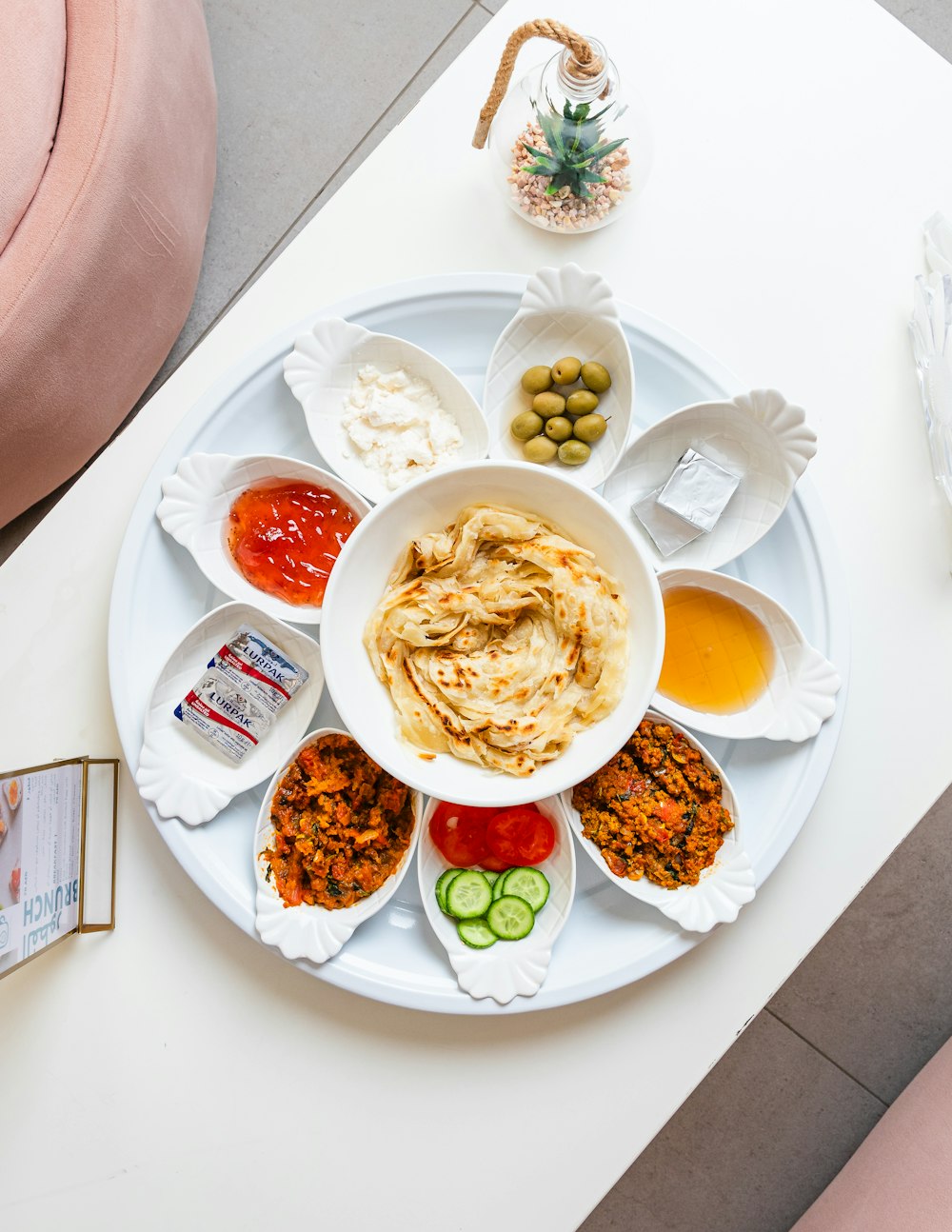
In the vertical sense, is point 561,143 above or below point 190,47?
above

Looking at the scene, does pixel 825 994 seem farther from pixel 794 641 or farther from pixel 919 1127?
pixel 794 641

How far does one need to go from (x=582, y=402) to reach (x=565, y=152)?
21.8 inches

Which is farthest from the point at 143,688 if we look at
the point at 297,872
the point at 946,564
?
the point at 946,564

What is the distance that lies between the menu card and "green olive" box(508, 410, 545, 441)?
124cm

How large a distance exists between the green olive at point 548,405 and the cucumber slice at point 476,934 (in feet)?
3.78

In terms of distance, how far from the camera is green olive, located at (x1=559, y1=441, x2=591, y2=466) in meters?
1.98

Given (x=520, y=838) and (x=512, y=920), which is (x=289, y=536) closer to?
(x=520, y=838)

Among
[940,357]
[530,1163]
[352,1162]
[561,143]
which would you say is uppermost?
[940,357]

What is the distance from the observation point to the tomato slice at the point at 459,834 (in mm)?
1995

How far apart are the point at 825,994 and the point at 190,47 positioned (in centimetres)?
366

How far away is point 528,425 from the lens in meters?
2.00

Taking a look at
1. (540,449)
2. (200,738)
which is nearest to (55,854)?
(200,738)

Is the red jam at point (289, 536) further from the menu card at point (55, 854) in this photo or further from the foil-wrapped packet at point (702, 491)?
the foil-wrapped packet at point (702, 491)

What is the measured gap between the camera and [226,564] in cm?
198
